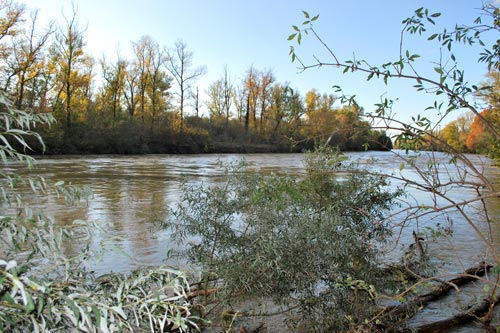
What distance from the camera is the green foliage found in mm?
2969

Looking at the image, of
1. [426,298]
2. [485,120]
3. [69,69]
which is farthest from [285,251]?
[69,69]

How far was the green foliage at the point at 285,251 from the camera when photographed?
117 inches

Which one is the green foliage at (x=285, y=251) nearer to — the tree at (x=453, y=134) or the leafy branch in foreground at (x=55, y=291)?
the tree at (x=453, y=134)

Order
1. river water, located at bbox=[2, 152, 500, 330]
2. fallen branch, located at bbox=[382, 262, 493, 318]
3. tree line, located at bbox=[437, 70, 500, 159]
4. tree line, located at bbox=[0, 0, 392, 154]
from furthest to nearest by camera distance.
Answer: tree line, located at bbox=[0, 0, 392, 154] → river water, located at bbox=[2, 152, 500, 330] → fallen branch, located at bbox=[382, 262, 493, 318] → tree line, located at bbox=[437, 70, 500, 159]

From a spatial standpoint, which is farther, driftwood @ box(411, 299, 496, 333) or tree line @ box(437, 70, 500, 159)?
driftwood @ box(411, 299, 496, 333)

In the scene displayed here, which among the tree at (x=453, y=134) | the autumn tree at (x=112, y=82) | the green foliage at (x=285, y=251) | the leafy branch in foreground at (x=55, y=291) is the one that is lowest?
the green foliage at (x=285, y=251)

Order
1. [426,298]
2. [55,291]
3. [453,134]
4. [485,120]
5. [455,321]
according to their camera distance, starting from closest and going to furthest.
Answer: [55,291], [485,120], [455,321], [426,298], [453,134]

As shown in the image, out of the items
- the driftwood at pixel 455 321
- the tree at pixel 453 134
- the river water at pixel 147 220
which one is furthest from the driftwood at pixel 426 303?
the tree at pixel 453 134

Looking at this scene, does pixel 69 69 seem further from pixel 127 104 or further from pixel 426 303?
pixel 426 303

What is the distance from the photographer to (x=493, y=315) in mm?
3959

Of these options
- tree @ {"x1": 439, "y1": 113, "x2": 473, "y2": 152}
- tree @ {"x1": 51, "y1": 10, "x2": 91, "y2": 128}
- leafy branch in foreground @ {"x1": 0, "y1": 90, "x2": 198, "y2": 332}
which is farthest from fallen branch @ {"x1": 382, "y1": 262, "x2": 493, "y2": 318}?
tree @ {"x1": 51, "y1": 10, "x2": 91, "y2": 128}

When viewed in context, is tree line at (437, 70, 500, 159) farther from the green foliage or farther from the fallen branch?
the fallen branch

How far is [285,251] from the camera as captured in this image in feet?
9.78

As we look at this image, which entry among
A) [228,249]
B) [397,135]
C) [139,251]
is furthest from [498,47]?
[139,251]
